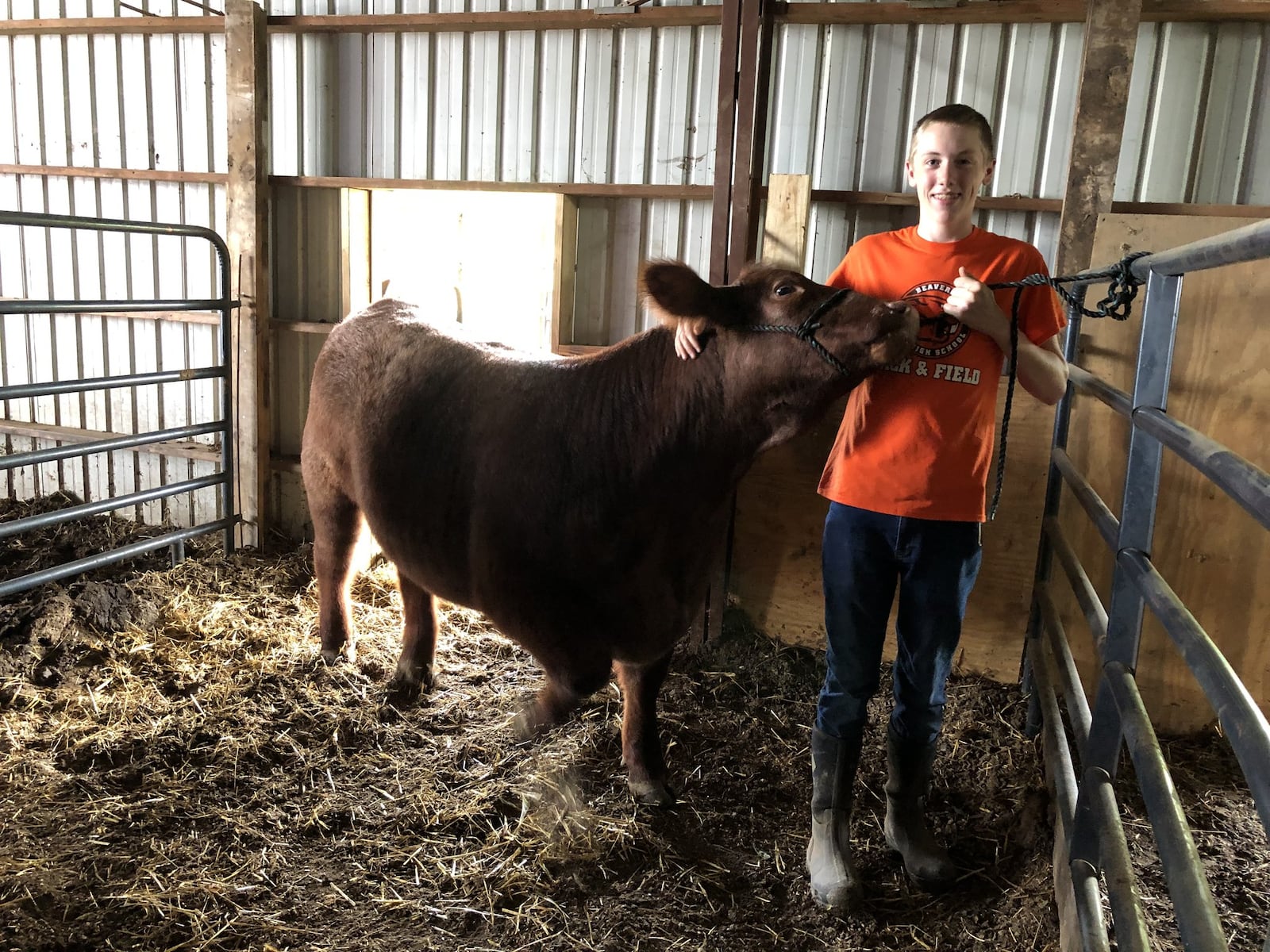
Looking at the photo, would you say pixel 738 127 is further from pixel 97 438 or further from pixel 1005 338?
pixel 97 438

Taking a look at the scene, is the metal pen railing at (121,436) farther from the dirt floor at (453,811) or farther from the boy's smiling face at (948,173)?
the boy's smiling face at (948,173)

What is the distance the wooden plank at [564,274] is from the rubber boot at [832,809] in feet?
8.77

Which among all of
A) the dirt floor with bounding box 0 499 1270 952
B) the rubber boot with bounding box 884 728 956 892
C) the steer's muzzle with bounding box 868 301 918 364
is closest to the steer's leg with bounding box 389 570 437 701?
the dirt floor with bounding box 0 499 1270 952

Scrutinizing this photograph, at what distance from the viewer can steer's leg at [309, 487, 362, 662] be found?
3820 millimetres

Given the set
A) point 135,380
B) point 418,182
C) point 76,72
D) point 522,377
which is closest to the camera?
point 522,377

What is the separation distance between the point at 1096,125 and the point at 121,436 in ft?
15.5

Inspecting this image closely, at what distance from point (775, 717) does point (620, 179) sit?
110 inches

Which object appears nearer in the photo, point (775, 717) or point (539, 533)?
point (539, 533)

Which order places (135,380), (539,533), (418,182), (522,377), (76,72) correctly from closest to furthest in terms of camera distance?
(539,533)
(522,377)
(135,380)
(418,182)
(76,72)

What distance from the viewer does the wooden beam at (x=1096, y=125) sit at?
3.45 metres

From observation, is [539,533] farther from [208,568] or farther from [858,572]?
[208,568]

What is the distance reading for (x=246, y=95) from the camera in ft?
15.7

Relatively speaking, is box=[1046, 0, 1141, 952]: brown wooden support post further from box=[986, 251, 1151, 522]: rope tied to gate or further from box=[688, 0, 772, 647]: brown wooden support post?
box=[986, 251, 1151, 522]: rope tied to gate

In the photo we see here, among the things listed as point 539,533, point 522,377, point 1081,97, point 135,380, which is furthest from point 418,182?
point 1081,97
